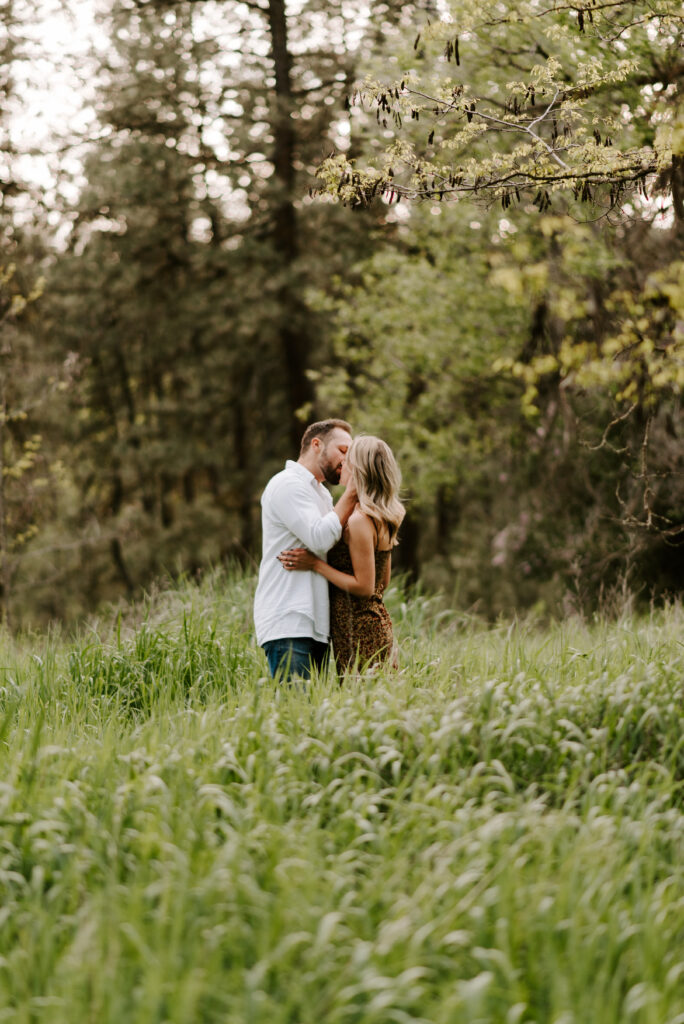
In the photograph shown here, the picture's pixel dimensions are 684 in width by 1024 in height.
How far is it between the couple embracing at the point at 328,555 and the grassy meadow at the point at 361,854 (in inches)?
9.0

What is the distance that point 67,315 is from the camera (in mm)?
19094

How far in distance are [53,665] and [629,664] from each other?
10.6 feet

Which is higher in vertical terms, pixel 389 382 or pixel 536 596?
pixel 389 382

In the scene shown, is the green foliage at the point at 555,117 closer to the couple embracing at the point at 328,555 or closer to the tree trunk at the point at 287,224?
the couple embracing at the point at 328,555

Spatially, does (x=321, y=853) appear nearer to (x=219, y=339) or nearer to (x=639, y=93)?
(x=639, y=93)

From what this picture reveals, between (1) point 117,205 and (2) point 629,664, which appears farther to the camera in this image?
(1) point 117,205

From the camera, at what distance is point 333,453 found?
493 cm

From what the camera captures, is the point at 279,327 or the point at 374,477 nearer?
the point at 374,477

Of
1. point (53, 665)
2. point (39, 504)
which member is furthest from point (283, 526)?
point (39, 504)

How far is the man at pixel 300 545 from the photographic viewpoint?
4695 millimetres

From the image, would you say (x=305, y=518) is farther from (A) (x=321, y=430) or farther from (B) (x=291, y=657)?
(B) (x=291, y=657)

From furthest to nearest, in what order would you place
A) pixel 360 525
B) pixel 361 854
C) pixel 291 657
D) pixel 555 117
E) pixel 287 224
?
pixel 287 224 → pixel 555 117 → pixel 291 657 → pixel 360 525 → pixel 361 854

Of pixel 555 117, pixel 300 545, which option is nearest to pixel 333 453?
pixel 300 545

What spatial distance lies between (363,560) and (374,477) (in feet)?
1.34
